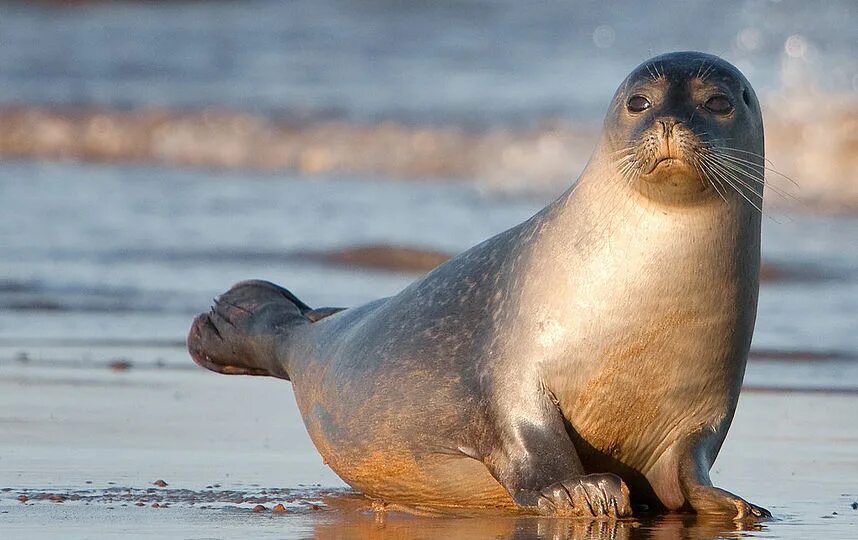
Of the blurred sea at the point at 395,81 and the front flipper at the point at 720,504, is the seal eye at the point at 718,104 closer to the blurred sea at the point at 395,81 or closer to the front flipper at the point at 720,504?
the front flipper at the point at 720,504

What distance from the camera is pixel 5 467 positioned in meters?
5.97

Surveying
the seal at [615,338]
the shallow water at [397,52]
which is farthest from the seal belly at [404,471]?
the shallow water at [397,52]

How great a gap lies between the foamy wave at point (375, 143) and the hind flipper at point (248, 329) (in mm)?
9478

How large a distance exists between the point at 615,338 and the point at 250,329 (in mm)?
1961

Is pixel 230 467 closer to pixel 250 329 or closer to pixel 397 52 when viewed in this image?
pixel 250 329

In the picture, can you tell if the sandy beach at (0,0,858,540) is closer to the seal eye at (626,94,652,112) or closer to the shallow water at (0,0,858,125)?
the shallow water at (0,0,858,125)

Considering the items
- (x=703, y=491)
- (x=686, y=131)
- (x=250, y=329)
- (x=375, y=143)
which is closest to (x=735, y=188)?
(x=686, y=131)

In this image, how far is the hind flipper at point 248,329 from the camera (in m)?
6.61

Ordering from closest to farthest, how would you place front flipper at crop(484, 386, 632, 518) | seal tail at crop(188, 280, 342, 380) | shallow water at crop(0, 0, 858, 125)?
1. front flipper at crop(484, 386, 632, 518)
2. seal tail at crop(188, 280, 342, 380)
3. shallow water at crop(0, 0, 858, 125)

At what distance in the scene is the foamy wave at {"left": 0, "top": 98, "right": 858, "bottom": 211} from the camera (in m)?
17.2

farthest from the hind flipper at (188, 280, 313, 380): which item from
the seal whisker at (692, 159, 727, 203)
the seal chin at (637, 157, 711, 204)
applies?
the seal whisker at (692, 159, 727, 203)

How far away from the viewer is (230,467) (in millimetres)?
6090

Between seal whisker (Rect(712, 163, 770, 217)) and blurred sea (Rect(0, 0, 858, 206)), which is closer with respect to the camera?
seal whisker (Rect(712, 163, 770, 217))

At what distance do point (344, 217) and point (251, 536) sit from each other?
28.2ft
